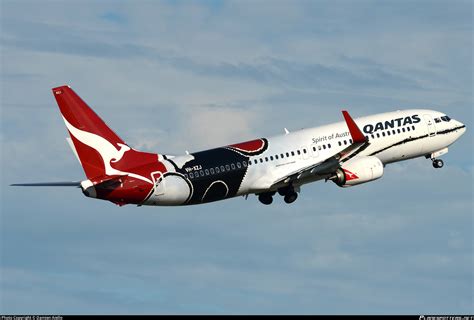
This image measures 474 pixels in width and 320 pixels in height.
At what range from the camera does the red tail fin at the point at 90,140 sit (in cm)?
8038

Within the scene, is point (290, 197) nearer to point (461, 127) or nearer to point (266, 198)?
point (266, 198)

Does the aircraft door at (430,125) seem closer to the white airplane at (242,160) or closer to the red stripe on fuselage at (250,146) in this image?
the white airplane at (242,160)

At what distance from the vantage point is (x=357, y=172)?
86688mm

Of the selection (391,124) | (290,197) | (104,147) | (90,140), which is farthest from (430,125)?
(90,140)

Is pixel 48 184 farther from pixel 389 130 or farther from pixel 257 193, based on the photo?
pixel 389 130

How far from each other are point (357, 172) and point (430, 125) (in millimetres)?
10785

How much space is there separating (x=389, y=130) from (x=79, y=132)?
24951 mm

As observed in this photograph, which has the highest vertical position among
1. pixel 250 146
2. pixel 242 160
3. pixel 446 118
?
pixel 446 118

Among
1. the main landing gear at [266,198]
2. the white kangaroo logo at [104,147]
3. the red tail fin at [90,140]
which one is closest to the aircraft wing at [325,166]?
the main landing gear at [266,198]

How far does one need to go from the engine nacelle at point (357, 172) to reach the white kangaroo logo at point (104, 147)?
14.9m

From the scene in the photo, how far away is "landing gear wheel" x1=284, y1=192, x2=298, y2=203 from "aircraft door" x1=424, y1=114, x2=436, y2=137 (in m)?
13.0

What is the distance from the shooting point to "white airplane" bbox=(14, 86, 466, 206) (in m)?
80.6

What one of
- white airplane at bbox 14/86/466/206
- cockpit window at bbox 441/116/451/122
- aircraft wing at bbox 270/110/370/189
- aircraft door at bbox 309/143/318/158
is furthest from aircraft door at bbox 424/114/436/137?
aircraft door at bbox 309/143/318/158

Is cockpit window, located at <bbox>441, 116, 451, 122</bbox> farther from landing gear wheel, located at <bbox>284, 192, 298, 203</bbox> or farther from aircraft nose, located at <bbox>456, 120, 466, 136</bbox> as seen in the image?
landing gear wheel, located at <bbox>284, 192, 298, 203</bbox>
